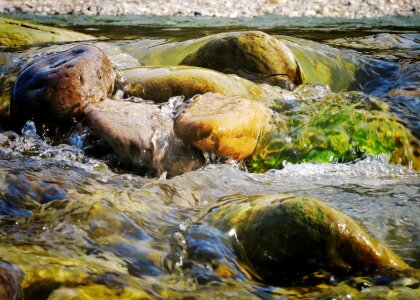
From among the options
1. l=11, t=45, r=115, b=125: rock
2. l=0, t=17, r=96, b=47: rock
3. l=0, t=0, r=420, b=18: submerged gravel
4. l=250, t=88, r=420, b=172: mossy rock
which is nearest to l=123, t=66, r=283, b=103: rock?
l=11, t=45, r=115, b=125: rock

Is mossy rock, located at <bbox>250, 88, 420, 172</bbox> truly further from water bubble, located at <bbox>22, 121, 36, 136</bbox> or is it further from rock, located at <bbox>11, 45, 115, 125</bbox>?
water bubble, located at <bbox>22, 121, 36, 136</bbox>

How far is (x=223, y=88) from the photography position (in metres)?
5.10

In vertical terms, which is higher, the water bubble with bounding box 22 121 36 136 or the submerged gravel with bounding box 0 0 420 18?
the submerged gravel with bounding box 0 0 420 18

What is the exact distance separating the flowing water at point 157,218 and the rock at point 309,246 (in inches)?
2.5

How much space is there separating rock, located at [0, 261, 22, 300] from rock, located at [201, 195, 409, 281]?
102cm

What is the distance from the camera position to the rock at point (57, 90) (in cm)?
463

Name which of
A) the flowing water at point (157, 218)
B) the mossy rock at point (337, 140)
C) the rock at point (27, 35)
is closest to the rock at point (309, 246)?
the flowing water at point (157, 218)

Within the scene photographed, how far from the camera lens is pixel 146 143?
4.37 m

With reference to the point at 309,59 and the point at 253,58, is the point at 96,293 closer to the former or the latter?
the point at 253,58

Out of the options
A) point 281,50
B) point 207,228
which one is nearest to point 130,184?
point 207,228

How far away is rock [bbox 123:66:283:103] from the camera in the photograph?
5.04m

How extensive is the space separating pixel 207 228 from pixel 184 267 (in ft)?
1.17

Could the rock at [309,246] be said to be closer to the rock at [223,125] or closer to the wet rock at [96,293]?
the wet rock at [96,293]

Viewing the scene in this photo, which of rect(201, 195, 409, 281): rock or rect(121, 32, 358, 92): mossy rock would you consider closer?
rect(201, 195, 409, 281): rock
